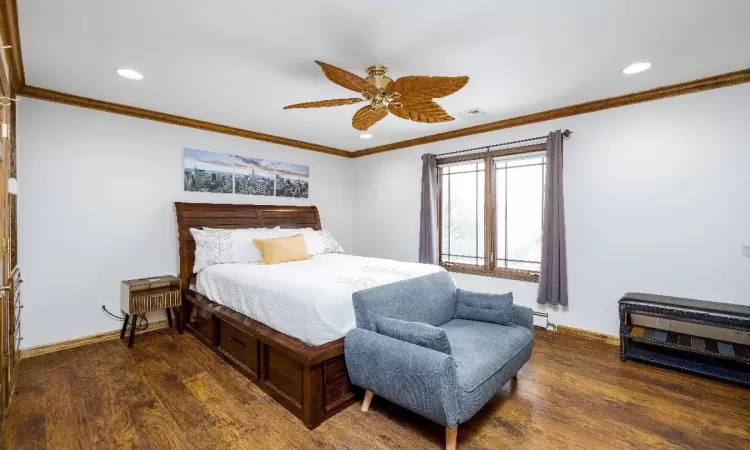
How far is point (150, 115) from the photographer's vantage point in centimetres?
377

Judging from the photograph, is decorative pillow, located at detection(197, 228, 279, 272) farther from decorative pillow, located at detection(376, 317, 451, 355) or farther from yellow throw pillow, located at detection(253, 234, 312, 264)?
decorative pillow, located at detection(376, 317, 451, 355)

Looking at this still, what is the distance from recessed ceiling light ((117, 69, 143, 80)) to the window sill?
3.89 meters

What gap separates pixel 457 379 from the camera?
5.93ft

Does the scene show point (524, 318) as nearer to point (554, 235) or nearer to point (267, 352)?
point (554, 235)

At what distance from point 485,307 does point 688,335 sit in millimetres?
1916

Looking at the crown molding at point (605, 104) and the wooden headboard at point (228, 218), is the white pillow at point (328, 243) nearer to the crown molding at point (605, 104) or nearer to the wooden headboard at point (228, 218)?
the wooden headboard at point (228, 218)

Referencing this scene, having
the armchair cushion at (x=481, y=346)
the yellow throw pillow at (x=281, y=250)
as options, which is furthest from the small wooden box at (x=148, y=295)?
the armchair cushion at (x=481, y=346)

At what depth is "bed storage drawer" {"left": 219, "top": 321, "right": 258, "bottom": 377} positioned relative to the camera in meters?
2.68

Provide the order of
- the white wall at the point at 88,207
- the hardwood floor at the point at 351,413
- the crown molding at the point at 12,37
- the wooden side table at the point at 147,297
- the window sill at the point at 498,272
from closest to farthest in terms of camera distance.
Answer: the crown molding at the point at 12,37
the hardwood floor at the point at 351,413
the white wall at the point at 88,207
the wooden side table at the point at 147,297
the window sill at the point at 498,272

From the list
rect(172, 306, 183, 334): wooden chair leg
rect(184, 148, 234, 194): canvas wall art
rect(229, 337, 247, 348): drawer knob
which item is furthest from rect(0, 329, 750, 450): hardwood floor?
rect(184, 148, 234, 194): canvas wall art

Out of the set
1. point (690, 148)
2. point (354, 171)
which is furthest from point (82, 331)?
point (690, 148)

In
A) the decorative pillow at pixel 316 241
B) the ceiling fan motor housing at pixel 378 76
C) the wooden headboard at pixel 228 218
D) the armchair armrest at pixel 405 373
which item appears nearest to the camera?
the armchair armrest at pixel 405 373

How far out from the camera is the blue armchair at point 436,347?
180cm

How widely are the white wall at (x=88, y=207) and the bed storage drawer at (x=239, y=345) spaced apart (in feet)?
4.65
